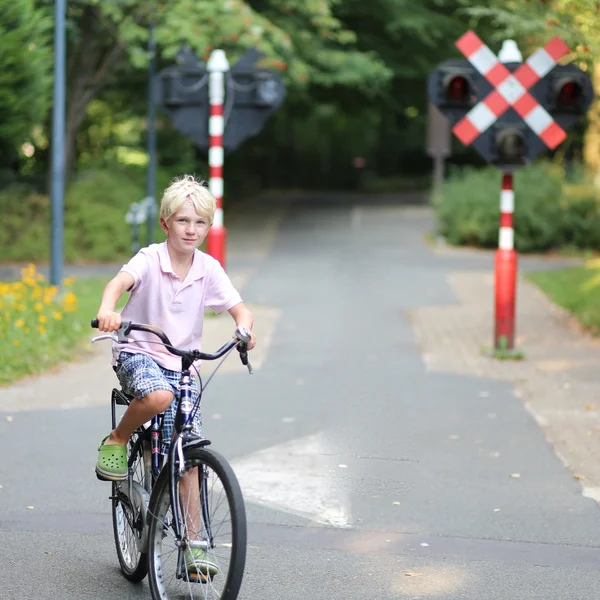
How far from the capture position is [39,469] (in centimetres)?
704

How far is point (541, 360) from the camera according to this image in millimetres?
11430

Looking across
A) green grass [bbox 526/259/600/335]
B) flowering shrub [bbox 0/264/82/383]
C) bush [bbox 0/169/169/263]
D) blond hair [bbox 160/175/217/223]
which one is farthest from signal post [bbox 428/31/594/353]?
bush [bbox 0/169/169/263]

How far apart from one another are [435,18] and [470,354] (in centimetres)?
1734

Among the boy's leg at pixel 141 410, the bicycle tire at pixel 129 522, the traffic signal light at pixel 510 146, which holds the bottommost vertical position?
the bicycle tire at pixel 129 522

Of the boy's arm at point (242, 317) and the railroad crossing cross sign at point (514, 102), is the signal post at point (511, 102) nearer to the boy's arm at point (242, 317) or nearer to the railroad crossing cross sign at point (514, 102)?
the railroad crossing cross sign at point (514, 102)

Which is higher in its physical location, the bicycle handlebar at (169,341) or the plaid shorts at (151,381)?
the bicycle handlebar at (169,341)

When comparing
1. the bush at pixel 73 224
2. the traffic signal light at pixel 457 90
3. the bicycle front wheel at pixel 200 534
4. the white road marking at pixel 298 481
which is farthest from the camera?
the bush at pixel 73 224

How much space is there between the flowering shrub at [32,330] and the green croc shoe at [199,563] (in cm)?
560

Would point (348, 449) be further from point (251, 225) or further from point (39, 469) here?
point (251, 225)

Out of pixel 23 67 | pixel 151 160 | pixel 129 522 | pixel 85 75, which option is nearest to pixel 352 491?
pixel 129 522

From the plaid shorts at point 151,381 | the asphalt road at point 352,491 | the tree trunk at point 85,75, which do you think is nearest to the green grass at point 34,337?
the asphalt road at point 352,491

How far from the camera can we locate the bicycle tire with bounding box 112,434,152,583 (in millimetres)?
4930

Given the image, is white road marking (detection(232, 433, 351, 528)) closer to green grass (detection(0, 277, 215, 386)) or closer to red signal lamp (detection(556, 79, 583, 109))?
green grass (detection(0, 277, 215, 386))

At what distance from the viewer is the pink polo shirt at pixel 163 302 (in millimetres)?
4707
